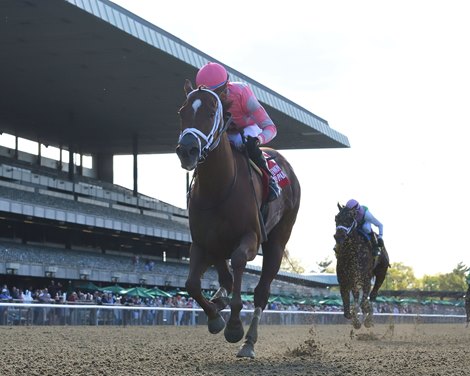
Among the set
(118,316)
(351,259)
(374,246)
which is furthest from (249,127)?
(118,316)

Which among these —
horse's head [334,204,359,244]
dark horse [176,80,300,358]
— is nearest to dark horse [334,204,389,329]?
horse's head [334,204,359,244]

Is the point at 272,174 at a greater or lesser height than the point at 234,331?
greater

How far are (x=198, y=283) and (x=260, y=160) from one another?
4.49 feet

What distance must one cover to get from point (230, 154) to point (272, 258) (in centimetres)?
159

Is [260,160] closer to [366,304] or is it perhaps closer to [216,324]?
[216,324]

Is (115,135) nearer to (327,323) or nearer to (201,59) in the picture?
(201,59)

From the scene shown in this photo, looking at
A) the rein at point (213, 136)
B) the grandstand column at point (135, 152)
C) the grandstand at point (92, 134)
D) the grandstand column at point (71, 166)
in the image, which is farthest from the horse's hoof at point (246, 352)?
the grandstand column at point (135, 152)

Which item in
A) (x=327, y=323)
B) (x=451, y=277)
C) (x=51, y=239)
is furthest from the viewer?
(x=451, y=277)

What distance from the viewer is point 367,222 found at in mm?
14414

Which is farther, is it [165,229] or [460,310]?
[165,229]

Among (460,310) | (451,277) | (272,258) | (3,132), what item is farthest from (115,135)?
(451,277)

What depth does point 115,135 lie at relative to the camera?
4994cm

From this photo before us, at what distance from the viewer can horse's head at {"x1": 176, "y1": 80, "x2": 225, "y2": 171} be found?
6230mm

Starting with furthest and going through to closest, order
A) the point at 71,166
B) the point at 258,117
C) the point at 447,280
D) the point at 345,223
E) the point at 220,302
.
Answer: the point at 447,280 → the point at 71,166 → the point at 345,223 → the point at 258,117 → the point at 220,302
